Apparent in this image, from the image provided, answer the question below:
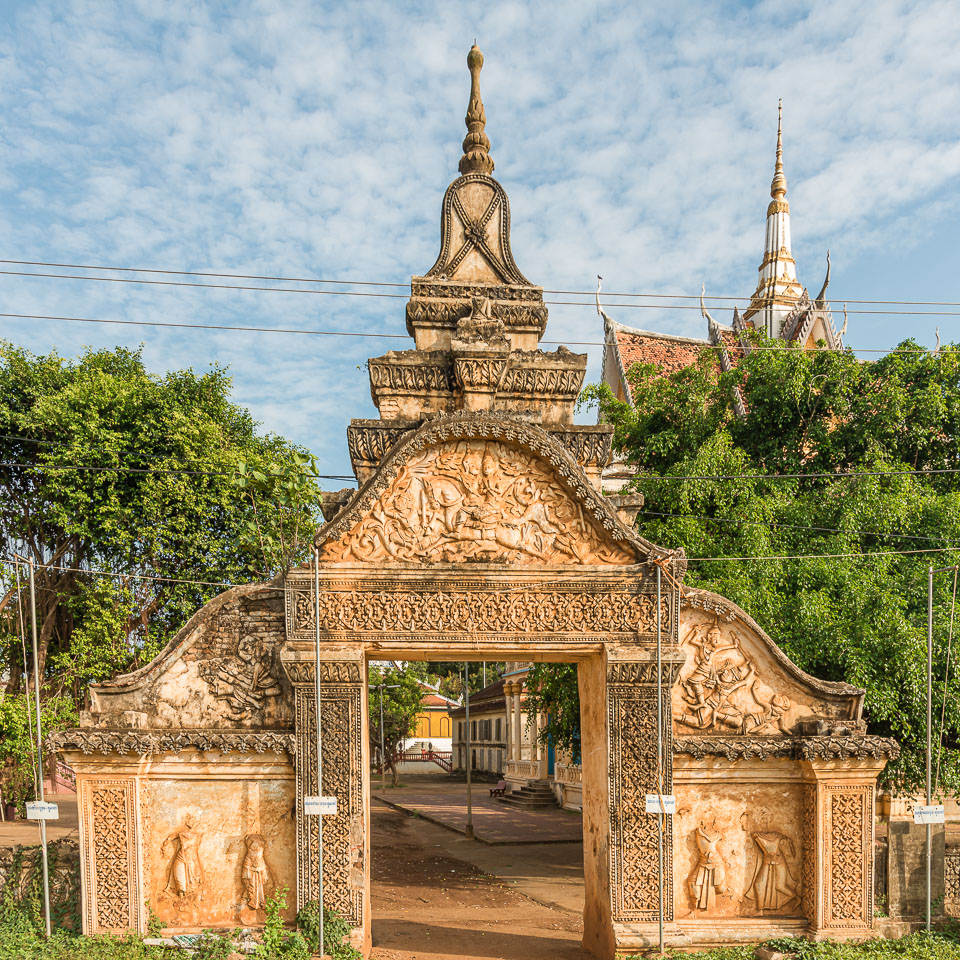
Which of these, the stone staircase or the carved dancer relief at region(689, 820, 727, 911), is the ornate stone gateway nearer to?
the carved dancer relief at region(689, 820, 727, 911)

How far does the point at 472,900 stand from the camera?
1470cm

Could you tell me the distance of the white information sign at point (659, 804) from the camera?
9.12m

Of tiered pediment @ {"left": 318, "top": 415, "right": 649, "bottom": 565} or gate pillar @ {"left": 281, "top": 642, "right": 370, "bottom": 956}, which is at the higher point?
tiered pediment @ {"left": 318, "top": 415, "right": 649, "bottom": 565}

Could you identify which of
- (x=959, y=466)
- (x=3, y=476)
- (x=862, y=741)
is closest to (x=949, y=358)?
(x=959, y=466)

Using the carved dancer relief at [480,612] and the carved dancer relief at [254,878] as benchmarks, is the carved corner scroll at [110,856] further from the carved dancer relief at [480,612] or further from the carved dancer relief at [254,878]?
the carved dancer relief at [480,612]

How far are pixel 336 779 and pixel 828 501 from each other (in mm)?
9883

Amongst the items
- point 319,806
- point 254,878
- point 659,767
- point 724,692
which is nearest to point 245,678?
point 319,806

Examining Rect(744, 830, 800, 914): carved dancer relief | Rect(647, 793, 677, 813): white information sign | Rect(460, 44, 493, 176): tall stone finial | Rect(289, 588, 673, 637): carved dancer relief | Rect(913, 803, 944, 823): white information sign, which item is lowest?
Rect(744, 830, 800, 914): carved dancer relief

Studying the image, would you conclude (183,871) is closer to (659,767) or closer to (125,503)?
(659,767)

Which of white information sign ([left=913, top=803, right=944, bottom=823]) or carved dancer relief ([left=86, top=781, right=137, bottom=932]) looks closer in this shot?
carved dancer relief ([left=86, top=781, right=137, bottom=932])

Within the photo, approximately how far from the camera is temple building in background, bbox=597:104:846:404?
2688 centimetres

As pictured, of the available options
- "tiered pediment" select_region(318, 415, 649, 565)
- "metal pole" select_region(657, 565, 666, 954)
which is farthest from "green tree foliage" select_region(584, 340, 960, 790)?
"tiered pediment" select_region(318, 415, 649, 565)

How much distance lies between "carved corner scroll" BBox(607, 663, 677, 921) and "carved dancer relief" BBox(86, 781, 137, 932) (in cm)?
525

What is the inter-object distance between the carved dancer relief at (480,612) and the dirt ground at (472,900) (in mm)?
4038
